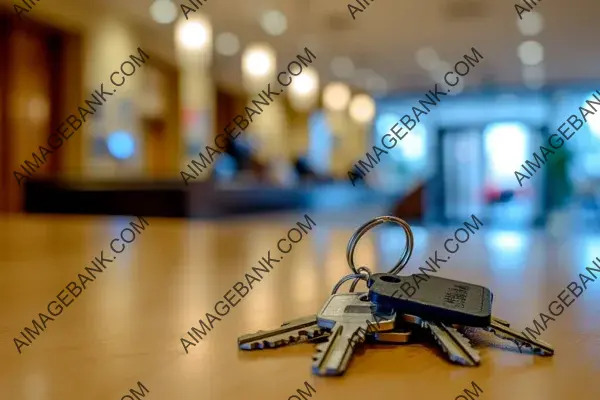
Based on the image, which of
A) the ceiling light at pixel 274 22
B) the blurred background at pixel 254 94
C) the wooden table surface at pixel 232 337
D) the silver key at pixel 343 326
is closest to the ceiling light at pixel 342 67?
the blurred background at pixel 254 94

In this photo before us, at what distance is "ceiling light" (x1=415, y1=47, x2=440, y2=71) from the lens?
24.7 feet

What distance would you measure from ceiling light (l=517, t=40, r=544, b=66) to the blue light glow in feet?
16.4

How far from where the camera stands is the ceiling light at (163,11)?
5508mm

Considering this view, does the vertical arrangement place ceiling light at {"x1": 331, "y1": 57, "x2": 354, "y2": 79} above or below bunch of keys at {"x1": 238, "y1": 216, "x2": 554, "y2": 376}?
above

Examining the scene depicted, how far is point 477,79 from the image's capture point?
9.83 meters

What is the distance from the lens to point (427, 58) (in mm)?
8070

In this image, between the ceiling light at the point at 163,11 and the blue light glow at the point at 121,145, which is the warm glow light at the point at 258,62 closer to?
the ceiling light at the point at 163,11

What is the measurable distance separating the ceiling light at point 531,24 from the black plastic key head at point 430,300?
6.04m

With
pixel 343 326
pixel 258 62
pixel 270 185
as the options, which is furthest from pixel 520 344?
pixel 258 62

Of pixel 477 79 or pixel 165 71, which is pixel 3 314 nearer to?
pixel 165 71

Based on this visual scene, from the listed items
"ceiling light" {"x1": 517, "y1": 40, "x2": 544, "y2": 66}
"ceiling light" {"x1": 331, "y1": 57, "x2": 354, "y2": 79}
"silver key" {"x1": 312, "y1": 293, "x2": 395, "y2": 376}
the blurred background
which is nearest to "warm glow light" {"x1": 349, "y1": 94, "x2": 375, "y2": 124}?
the blurred background

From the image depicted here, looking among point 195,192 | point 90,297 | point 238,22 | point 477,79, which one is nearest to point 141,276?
point 90,297

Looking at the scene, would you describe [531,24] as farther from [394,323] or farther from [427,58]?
[394,323]

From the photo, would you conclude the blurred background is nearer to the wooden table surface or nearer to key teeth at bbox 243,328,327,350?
the wooden table surface
